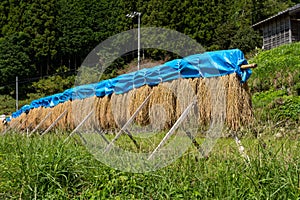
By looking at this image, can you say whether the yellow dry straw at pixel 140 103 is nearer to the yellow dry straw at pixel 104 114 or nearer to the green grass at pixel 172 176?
the yellow dry straw at pixel 104 114

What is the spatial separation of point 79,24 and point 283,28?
64.7 feet

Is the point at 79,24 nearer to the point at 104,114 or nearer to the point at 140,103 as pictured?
the point at 104,114

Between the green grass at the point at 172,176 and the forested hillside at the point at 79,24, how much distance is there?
78.8 feet

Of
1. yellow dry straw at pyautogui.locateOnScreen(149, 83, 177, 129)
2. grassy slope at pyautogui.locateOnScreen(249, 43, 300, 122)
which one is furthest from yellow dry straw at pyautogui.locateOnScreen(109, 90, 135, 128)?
grassy slope at pyautogui.locateOnScreen(249, 43, 300, 122)

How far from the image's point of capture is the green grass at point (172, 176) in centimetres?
276

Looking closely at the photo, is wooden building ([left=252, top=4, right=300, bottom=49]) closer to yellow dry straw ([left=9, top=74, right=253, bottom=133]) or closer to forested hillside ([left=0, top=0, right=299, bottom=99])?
forested hillside ([left=0, top=0, right=299, bottom=99])

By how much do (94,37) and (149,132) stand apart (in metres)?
28.3

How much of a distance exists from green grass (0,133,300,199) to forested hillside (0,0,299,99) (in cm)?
2402

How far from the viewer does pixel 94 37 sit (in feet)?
106

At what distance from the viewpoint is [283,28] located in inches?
776

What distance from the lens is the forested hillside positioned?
28469 millimetres

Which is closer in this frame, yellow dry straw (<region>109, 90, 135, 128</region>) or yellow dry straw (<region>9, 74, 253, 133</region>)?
yellow dry straw (<region>9, 74, 253, 133</region>)

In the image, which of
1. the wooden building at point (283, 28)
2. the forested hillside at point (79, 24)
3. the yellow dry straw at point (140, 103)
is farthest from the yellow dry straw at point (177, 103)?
the forested hillside at point (79, 24)

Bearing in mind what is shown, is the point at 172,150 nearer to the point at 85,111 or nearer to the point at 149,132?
the point at 149,132
